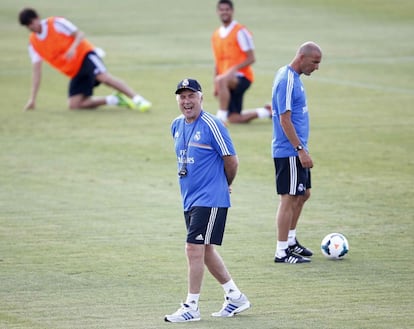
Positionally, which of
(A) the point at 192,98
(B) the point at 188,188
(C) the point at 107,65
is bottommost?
(C) the point at 107,65

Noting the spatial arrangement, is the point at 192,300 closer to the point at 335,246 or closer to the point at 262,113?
the point at 335,246

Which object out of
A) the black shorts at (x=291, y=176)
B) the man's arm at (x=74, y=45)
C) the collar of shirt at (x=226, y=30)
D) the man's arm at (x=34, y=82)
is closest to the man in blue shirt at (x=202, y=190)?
the black shorts at (x=291, y=176)

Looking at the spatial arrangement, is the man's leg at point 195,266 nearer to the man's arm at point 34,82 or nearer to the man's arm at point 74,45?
the man's arm at point 74,45

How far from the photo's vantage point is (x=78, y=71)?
20719 mm

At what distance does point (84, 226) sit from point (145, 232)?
0.79 metres

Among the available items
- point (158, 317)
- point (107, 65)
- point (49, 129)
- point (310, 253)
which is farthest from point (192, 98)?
point (107, 65)

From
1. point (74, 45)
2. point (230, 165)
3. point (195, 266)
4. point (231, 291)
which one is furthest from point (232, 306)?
point (74, 45)

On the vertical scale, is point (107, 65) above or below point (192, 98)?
below

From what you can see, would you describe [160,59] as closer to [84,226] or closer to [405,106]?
[405,106]

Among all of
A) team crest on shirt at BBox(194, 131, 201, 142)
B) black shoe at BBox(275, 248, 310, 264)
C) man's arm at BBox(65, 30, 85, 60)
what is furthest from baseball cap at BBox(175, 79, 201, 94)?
man's arm at BBox(65, 30, 85, 60)

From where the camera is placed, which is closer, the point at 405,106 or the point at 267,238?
the point at 267,238

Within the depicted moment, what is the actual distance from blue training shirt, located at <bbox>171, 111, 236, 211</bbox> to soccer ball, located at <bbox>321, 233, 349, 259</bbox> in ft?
7.36

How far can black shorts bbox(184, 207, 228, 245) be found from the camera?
870cm

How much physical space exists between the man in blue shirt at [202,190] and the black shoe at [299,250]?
2.10 meters
